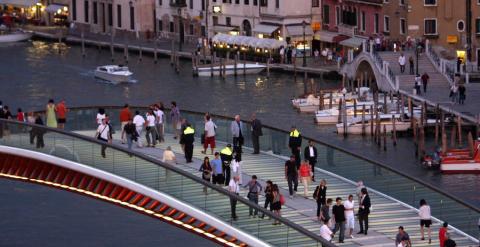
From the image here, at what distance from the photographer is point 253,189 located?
161 feet

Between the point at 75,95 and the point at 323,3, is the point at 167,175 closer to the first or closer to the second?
the point at 75,95

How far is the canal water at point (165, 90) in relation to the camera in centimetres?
8450

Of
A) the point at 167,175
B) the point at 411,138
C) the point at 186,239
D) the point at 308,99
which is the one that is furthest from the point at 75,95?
the point at 167,175

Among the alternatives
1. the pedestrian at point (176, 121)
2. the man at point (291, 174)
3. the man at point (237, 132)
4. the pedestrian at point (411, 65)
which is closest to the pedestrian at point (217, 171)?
the man at point (291, 174)

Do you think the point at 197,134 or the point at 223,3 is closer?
the point at 197,134

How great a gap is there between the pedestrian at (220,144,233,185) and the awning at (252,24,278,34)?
6127 centimetres

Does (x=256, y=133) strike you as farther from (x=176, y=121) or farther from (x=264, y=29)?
(x=264, y=29)

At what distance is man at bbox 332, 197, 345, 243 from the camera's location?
157 ft

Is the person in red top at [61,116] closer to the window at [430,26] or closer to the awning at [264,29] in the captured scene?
the window at [430,26]

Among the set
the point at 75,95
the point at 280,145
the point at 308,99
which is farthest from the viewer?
the point at 75,95

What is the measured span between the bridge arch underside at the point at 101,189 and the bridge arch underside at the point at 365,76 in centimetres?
4281

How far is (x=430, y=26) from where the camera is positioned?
331ft

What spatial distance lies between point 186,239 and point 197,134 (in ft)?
11.0

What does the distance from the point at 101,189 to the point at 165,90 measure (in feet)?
163
